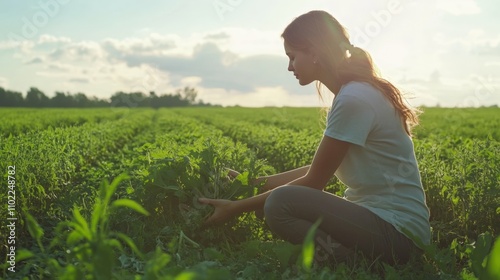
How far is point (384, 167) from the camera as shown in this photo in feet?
11.0

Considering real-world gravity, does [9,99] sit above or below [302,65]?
below

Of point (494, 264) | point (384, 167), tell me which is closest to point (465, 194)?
point (384, 167)

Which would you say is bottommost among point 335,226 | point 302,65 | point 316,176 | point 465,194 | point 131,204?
point 465,194

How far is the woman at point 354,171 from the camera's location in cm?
328

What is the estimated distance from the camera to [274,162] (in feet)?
26.2

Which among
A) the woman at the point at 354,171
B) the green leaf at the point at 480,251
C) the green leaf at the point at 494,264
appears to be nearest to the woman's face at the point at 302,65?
the woman at the point at 354,171

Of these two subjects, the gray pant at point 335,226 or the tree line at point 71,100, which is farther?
the tree line at point 71,100

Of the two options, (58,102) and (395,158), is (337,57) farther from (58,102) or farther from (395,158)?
(58,102)

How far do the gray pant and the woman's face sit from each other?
2.31 feet

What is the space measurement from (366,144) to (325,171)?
0.99ft

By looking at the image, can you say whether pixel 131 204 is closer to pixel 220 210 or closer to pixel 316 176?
pixel 316 176

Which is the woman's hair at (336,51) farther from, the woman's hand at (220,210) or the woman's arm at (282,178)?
the woman's hand at (220,210)

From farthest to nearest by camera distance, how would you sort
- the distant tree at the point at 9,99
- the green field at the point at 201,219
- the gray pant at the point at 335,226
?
the distant tree at the point at 9,99
the gray pant at the point at 335,226
the green field at the point at 201,219

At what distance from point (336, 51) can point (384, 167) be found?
2.58ft
